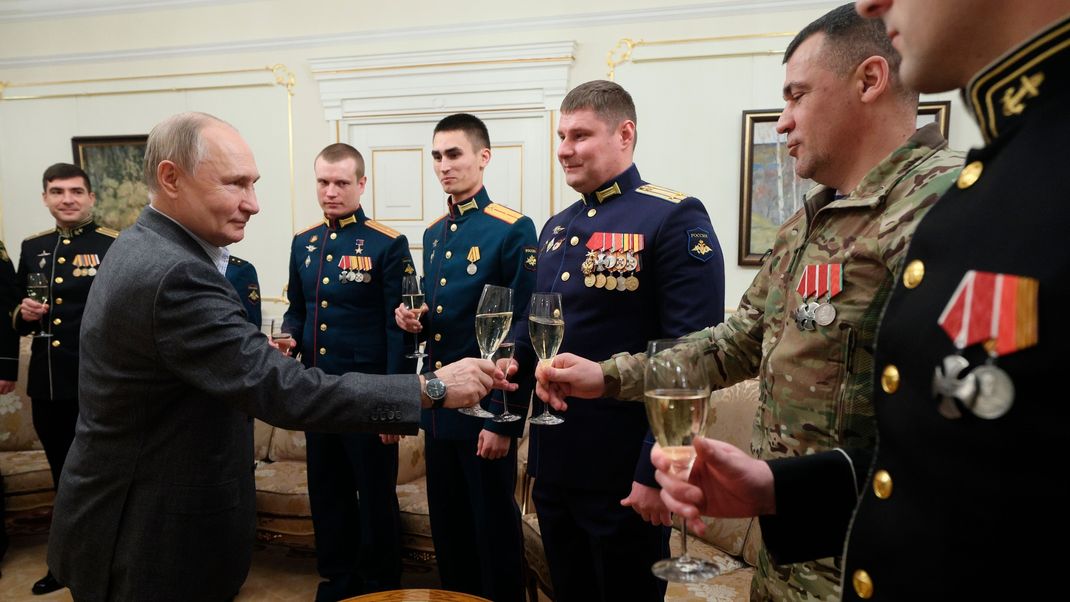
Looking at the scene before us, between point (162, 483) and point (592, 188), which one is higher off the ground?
point (592, 188)

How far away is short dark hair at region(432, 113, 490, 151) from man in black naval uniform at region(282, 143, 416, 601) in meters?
0.59

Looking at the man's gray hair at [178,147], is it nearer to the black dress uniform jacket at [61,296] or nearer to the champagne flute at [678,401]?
the champagne flute at [678,401]

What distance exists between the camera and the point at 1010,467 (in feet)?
1.86

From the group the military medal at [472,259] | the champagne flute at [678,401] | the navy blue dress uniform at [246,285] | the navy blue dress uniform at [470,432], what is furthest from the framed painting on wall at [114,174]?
the champagne flute at [678,401]

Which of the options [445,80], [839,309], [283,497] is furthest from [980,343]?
[445,80]

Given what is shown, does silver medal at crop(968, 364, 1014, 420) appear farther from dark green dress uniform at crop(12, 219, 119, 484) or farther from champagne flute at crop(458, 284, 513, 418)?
dark green dress uniform at crop(12, 219, 119, 484)

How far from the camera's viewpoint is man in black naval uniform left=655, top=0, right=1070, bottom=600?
1.81 ft

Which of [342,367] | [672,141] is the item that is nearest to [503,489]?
[342,367]

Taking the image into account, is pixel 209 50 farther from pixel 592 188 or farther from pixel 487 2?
pixel 592 188

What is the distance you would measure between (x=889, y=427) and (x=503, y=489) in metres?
2.09

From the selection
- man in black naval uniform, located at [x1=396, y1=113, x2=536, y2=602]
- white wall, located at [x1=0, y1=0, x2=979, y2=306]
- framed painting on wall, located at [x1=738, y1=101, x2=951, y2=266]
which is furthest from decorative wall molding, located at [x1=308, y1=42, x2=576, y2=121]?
man in black naval uniform, located at [x1=396, y1=113, x2=536, y2=602]

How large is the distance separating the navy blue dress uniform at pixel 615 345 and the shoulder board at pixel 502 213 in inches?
32.7

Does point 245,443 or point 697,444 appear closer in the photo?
point 697,444

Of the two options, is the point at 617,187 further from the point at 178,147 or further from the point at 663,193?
the point at 178,147
